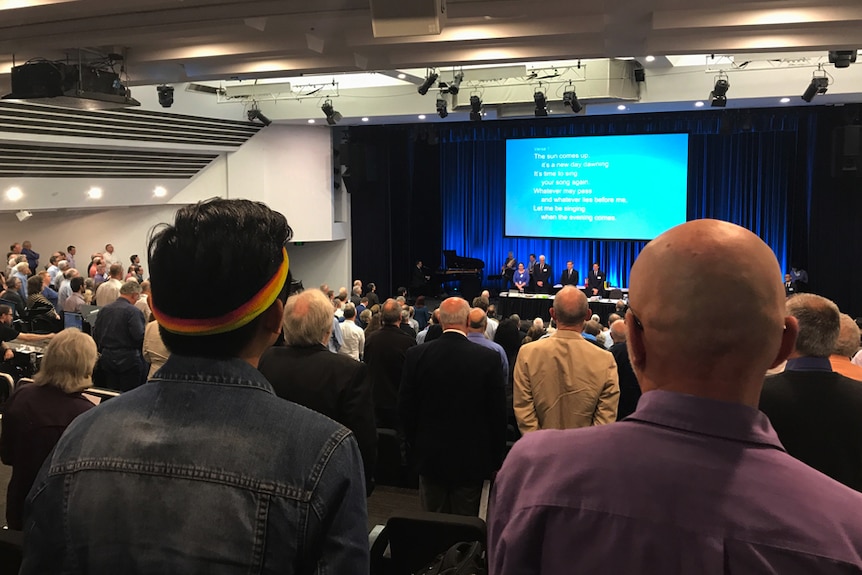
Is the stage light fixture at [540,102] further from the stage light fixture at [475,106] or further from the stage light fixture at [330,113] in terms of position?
the stage light fixture at [330,113]

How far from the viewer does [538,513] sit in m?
1.02

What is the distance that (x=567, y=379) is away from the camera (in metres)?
3.53

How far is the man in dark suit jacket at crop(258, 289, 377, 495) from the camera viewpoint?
3.01 m

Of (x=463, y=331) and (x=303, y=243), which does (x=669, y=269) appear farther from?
(x=303, y=243)

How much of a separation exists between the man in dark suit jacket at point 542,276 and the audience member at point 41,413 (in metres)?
12.1

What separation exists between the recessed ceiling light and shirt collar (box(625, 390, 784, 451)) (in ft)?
40.2

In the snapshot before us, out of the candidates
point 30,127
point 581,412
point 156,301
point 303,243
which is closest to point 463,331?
point 581,412

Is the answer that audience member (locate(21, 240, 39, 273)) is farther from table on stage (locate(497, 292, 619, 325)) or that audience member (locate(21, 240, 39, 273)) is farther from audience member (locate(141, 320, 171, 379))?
audience member (locate(141, 320, 171, 379))

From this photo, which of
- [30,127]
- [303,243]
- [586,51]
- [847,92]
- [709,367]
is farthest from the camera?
[303,243]

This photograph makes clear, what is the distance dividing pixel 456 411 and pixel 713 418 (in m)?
2.63

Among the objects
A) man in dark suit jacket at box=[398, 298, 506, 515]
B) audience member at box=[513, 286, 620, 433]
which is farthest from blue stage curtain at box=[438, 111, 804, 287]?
man in dark suit jacket at box=[398, 298, 506, 515]

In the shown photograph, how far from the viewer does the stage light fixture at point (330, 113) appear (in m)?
13.0

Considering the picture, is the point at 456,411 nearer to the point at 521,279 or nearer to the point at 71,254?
the point at 521,279

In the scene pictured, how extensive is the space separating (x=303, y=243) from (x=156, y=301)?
634 inches
